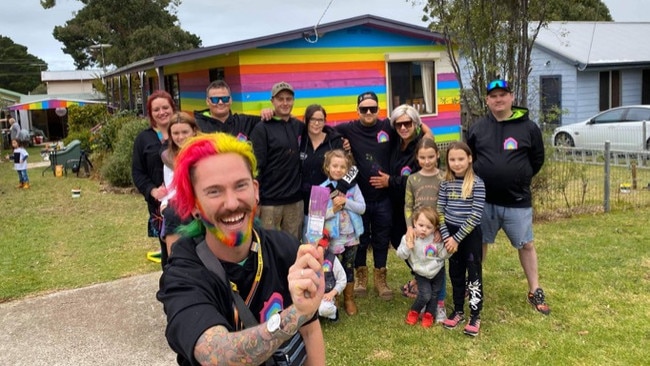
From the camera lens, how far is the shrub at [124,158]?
1175 cm

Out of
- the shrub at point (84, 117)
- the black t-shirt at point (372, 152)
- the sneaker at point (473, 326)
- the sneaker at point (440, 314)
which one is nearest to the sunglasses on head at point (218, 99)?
the black t-shirt at point (372, 152)

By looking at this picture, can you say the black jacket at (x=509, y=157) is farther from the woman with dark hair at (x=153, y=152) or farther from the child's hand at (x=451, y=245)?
the woman with dark hair at (x=153, y=152)

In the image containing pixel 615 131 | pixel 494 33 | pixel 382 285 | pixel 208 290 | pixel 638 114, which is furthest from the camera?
pixel 615 131

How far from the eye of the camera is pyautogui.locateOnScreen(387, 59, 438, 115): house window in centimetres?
1154

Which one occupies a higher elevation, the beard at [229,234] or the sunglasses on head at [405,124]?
the sunglasses on head at [405,124]

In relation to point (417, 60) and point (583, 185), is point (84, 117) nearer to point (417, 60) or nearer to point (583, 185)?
point (417, 60)

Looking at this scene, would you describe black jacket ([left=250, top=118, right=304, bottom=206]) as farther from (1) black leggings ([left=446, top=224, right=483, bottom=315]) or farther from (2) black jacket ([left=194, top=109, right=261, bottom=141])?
(1) black leggings ([left=446, top=224, right=483, bottom=315])

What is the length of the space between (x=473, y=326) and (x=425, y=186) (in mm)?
1130

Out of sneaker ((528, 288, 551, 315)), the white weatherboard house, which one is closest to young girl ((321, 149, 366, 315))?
sneaker ((528, 288, 551, 315))

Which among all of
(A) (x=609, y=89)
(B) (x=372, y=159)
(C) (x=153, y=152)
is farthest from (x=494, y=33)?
(A) (x=609, y=89)

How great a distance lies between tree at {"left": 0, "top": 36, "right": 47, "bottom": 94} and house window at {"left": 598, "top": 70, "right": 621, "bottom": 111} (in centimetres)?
6025

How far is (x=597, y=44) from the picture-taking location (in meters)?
18.5

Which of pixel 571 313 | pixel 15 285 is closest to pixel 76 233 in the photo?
pixel 15 285

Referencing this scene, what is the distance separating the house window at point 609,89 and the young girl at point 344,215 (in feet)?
52.3
